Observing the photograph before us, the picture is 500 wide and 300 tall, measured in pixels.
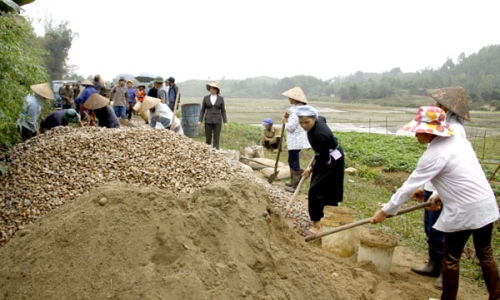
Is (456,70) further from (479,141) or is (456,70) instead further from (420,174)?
(420,174)

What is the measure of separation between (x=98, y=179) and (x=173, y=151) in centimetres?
120

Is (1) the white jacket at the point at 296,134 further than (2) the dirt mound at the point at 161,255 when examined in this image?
Yes

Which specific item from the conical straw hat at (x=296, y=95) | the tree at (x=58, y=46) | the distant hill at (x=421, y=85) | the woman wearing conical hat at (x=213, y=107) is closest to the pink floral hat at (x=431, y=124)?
the conical straw hat at (x=296, y=95)

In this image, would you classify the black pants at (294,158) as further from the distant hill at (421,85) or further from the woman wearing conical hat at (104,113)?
the distant hill at (421,85)

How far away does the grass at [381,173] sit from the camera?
4.61m

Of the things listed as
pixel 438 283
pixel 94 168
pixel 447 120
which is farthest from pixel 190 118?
pixel 438 283

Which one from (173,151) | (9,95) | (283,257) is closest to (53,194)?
(9,95)

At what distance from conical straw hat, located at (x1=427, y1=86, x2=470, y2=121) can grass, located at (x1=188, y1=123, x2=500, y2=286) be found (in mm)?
1579

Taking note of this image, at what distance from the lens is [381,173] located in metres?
9.34

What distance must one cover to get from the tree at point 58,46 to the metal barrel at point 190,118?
22002 mm

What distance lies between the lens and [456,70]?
6525 cm

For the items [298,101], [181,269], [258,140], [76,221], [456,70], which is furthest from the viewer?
[456,70]

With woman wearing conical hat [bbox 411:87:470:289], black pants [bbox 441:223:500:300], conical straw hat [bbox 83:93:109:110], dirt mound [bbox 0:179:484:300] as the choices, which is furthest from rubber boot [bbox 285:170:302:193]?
black pants [bbox 441:223:500:300]

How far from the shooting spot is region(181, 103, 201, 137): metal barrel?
442 inches
